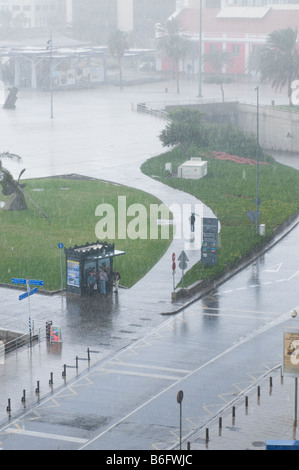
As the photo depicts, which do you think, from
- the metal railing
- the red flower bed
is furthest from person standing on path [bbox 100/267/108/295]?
the red flower bed

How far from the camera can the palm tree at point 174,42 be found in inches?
5315

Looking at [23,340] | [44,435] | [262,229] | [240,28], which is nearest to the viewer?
[44,435]

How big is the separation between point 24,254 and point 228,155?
133ft

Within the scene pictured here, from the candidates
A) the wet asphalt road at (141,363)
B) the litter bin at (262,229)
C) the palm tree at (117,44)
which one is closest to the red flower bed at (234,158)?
the litter bin at (262,229)

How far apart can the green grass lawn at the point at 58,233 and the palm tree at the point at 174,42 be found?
62.5 meters

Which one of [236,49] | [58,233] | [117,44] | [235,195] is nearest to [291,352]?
[58,233]

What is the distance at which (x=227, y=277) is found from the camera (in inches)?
1919

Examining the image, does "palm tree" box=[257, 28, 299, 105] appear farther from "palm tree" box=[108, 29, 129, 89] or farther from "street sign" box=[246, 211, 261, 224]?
"street sign" box=[246, 211, 261, 224]

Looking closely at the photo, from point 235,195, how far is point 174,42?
6997 centimetres

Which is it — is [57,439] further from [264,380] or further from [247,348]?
[247,348]

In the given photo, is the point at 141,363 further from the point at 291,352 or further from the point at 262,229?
the point at 262,229

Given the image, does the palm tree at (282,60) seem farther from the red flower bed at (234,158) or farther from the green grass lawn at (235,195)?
the red flower bed at (234,158)

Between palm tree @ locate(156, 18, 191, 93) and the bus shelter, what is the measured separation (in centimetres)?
8642

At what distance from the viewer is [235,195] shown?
6925 centimetres
